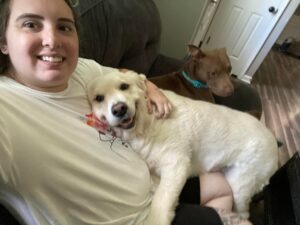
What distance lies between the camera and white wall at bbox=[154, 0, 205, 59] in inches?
103

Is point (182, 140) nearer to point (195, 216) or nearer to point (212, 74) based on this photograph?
point (195, 216)

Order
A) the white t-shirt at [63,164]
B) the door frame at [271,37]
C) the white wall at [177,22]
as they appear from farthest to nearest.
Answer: the door frame at [271,37] → the white wall at [177,22] → the white t-shirt at [63,164]

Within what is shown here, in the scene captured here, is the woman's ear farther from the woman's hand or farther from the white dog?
the woman's hand

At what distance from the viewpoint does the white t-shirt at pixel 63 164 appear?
634mm

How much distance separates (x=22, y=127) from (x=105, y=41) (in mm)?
721

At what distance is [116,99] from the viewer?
0.90m

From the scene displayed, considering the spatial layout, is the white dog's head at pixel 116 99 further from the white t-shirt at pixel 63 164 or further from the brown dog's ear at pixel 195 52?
the brown dog's ear at pixel 195 52

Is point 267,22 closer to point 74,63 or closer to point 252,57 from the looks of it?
point 252,57

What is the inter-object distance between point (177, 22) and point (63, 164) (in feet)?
7.79

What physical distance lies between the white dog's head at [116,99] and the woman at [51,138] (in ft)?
0.27

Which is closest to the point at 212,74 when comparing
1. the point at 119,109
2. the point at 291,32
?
the point at 119,109

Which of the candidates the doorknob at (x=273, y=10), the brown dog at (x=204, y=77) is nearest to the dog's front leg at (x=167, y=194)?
the brown dog at (x=204, y=77)

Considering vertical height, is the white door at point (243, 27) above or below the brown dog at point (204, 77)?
below

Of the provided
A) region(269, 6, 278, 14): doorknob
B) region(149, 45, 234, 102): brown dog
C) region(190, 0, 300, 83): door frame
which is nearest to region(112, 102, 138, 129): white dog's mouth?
region(149, 45, 234, 102): brown dog
